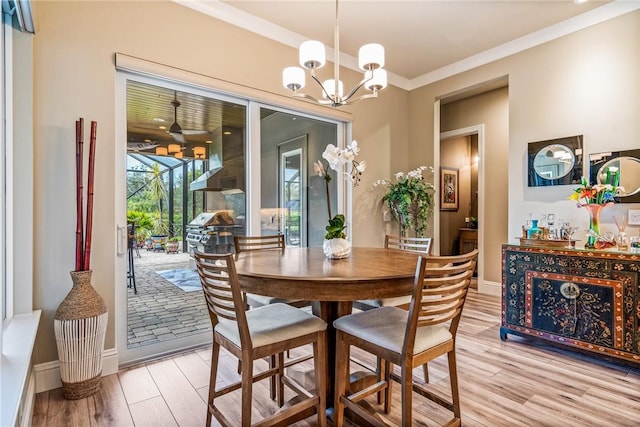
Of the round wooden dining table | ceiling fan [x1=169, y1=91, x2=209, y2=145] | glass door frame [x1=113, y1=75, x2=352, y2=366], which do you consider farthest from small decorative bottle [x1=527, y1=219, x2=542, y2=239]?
ceiling fan [x1=169, y1=91, x2=209, y2=145]

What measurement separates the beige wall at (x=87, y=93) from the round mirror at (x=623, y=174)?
3344 millimetres

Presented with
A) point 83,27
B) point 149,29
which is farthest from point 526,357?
point 83,27

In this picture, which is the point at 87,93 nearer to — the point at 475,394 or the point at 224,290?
the point at 224,290

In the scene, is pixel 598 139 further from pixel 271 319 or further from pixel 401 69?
pixel 271 319

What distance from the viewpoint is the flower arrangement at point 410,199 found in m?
3.98

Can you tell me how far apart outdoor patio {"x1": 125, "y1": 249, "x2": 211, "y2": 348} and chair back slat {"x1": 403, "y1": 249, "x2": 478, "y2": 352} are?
6.87ft

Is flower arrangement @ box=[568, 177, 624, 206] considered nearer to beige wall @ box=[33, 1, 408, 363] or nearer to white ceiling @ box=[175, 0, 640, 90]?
white ceiling @ box=[175, 0, 640, 90]

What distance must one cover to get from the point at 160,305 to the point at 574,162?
3.87m

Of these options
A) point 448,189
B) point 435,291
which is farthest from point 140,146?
point 448,189

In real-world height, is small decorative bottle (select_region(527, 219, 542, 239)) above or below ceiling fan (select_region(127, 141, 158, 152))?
below

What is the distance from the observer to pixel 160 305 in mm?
2807

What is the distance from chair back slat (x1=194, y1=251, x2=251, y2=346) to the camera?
1.45 m

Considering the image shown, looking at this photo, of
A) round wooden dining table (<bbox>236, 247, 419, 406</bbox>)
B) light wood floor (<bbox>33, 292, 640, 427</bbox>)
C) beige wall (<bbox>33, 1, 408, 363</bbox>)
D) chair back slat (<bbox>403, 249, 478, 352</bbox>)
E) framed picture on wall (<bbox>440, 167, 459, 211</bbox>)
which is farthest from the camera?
framed picture on wall (<bbox>440, 167, 459, 211</bbox>)

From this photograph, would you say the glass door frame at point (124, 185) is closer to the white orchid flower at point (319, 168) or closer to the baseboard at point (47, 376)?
the baseboard at point (47, 376)
